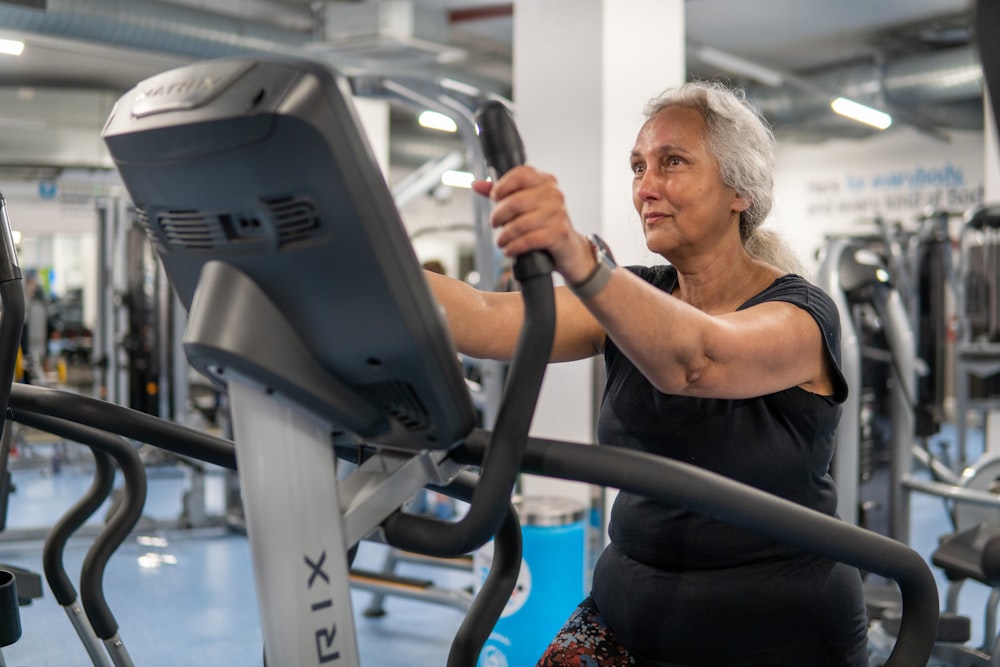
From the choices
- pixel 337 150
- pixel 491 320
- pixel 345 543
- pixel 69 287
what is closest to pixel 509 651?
pixel 491 320

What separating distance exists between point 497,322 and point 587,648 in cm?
52

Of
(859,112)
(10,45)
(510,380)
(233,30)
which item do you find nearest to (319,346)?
(510,380)

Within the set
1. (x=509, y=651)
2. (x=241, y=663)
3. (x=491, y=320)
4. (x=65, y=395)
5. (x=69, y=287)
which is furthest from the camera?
(x=69, y=287)

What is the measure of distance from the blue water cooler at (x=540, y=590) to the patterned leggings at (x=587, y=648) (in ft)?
4.46

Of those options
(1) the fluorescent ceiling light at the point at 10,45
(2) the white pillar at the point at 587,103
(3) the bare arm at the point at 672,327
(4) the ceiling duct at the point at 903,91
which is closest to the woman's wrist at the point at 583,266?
(3) the bare arm at the point at 672,327

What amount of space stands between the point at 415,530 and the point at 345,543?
0.07 m

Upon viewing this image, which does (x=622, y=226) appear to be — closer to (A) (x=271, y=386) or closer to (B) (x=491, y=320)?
(B) (x=491, y=320)

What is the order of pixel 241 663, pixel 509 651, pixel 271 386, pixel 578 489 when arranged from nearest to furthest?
pixel 271 386
pixel 509 651
pixel 241 663
pixel 578 489

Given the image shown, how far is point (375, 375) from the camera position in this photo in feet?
2.74

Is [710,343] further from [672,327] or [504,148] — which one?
[504,148]

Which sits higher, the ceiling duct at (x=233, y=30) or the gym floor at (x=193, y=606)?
the ceiling duct at (x=233, y=30)

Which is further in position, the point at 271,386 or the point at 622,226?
the point at 622,226

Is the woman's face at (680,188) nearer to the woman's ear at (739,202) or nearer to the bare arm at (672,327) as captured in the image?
the woman's ear at (739,202)

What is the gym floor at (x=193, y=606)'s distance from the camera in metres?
3.54
